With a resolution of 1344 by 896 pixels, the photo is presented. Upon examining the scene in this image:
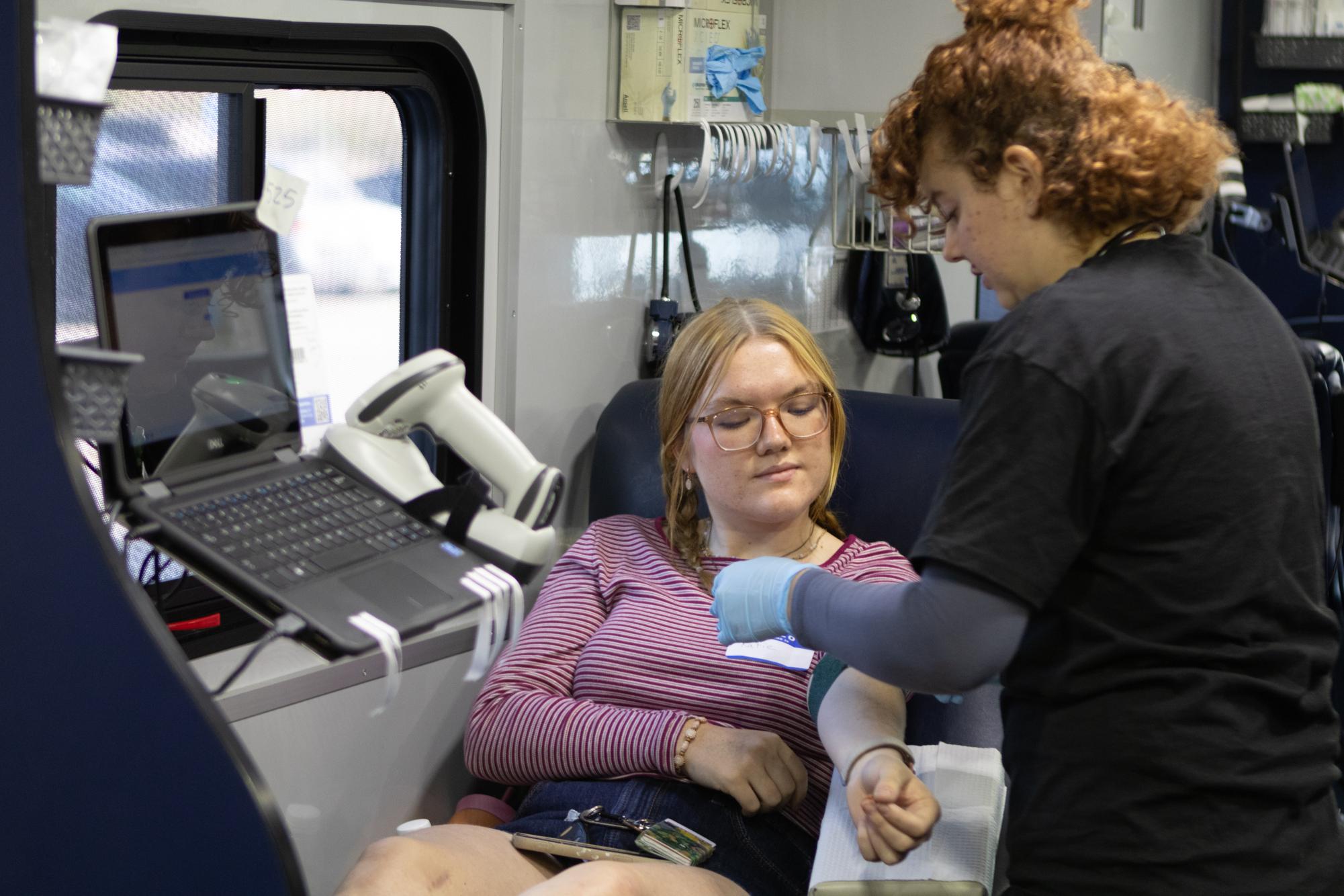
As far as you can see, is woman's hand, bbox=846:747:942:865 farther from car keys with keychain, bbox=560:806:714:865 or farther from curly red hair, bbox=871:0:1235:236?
curly red hair, bbox=871:0:1235:236

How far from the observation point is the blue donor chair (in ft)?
7.36

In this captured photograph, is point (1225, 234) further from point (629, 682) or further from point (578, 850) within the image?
point (578, 850)

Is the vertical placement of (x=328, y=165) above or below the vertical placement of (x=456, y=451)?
above

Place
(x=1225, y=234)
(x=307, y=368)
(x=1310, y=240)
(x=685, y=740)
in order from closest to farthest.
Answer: (x=307, y=368) → (x=685, y=740) → (x=1310, y=240) → (x=1225, y=234)

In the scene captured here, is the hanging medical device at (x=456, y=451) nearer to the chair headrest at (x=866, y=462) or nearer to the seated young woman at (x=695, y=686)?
the seated young woman at (x=695, y=686)

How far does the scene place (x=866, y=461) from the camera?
2291 millimetres

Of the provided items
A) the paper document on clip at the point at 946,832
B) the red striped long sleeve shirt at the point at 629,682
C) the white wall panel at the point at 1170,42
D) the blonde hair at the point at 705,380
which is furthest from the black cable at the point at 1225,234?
the paper document on clip at the point at 946,832

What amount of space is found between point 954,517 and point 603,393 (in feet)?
4.72

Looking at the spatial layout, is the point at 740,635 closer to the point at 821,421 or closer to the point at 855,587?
the point at 855,587

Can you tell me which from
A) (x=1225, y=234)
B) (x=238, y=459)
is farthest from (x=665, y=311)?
(x=1225, y=234)

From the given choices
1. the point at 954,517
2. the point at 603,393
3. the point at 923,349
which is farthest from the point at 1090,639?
the point at 923,349

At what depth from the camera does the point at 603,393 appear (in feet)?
8.30

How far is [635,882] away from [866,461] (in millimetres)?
929

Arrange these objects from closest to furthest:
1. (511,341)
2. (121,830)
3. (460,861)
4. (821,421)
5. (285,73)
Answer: (121,830), (460,861), (285,73), (821,421), (511,341)
